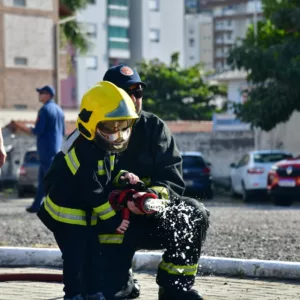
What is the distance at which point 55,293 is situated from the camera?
7336 millimetres

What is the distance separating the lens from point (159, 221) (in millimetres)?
6340

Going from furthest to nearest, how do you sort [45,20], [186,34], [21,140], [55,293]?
[186,34]
[45,20]
[21,140]
[55,293]

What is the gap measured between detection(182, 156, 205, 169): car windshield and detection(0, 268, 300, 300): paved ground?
2009cm

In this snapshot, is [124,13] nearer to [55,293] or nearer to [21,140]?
[21,140]

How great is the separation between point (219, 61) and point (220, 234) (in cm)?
15958

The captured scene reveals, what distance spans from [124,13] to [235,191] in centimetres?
7144

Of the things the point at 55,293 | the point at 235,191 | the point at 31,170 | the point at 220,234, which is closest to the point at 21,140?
the point at 31,170

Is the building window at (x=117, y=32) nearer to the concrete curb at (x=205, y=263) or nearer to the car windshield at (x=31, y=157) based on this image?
the car windshield at (x=31, y=157)

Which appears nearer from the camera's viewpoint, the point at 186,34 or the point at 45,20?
the point at 45,20

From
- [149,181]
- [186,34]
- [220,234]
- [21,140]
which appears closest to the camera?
[149,181]

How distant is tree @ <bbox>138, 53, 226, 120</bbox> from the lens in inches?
2591

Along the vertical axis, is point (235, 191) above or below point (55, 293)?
below

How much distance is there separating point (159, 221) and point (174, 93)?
61026 millimetres

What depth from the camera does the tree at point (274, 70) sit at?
1052 inches
